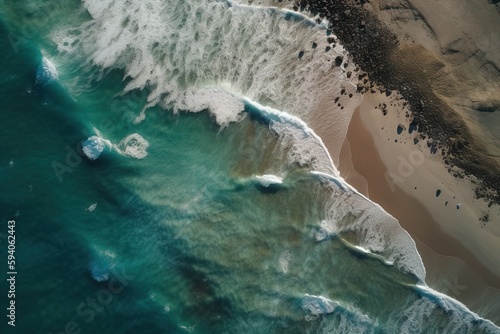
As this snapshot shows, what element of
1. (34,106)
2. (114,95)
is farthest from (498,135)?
(34,106)

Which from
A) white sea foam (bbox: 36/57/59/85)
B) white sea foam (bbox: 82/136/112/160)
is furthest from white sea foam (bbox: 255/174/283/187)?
white sea foam (bbox: 36/57/59/85)

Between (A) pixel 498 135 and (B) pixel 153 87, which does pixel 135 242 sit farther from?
(A) pixel 498 135

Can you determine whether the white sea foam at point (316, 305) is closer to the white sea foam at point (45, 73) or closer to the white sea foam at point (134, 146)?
the white sea foam at point (134, 146)

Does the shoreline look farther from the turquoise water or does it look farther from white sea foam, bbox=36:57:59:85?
white sea foam, bbox=36:57:59:85

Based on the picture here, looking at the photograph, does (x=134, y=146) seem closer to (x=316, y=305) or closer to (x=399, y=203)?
(x=316, y=305)

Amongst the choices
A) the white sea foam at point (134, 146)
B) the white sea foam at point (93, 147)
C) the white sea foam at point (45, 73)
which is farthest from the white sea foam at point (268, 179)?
the white sea foam at point (45, 73)

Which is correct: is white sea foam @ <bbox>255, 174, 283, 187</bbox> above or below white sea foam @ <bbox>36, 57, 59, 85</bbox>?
above
